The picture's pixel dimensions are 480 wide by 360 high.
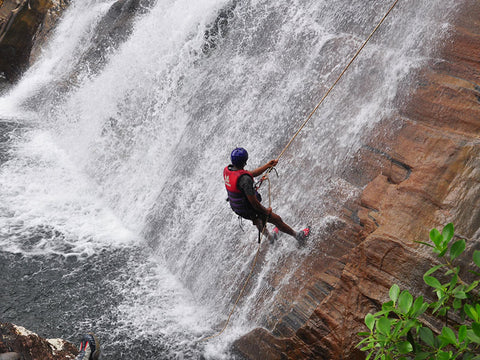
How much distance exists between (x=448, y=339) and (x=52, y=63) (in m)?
13.7

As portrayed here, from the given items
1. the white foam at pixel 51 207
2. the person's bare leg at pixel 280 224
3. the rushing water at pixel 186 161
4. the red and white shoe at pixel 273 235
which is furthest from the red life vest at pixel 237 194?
the white foam at pixel 51 207

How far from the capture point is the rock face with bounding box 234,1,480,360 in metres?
4.09

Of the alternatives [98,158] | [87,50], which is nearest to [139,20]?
[87,50]

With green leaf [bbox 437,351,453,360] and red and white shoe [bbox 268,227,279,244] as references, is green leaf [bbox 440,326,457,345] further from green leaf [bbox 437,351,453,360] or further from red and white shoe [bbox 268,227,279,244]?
red and white shoe [bbox 268,227,279,244]

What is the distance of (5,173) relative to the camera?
31.2ft

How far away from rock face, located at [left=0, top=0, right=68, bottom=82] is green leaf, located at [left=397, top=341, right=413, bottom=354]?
1436cm

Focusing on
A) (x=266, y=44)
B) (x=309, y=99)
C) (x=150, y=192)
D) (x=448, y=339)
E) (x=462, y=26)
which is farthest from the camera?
(x=150, y=192)

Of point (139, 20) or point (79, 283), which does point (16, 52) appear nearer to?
point (139, 20)

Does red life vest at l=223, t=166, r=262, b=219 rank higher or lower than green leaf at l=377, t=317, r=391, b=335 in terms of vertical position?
lower

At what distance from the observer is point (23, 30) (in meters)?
13.7

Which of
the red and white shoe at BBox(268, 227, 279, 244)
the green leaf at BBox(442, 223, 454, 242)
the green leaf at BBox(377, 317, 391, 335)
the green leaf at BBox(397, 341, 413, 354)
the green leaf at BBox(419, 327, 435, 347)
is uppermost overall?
the green leaf at BBox(442, 223, 454, 242)

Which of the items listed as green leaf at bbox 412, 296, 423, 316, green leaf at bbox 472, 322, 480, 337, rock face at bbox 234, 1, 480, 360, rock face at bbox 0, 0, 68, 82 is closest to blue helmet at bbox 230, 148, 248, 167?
rock face at bbox 234, 1, 480, 360

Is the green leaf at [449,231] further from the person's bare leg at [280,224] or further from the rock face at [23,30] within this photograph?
the rock face at [23,30]

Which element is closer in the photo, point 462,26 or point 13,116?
point 462,26
